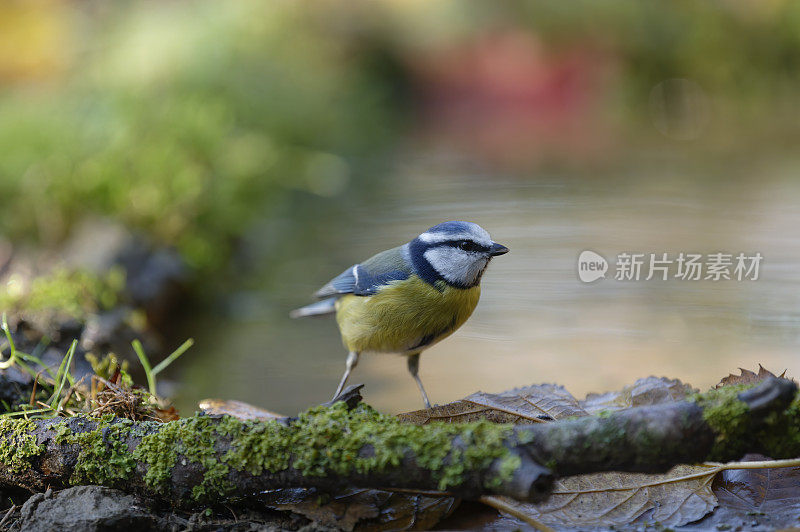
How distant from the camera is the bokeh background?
3.33 metres

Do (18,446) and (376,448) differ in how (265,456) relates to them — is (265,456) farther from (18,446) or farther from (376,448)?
(18,446)

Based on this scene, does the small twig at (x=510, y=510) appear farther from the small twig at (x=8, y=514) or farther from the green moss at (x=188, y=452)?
the small twig at (x=8, y=514)

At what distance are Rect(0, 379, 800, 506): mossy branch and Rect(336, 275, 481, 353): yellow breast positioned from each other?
1.74 ft

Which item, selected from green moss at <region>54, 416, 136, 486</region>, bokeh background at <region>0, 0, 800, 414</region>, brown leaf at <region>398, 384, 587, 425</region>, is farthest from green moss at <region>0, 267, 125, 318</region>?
brown leaf at <region>398, 384, 587, 425</region>

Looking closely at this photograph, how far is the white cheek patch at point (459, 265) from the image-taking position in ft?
7.17

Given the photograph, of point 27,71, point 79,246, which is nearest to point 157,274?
point 79,246

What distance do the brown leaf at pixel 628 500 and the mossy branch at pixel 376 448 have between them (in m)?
0.27

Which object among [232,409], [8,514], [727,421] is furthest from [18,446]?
[727,421]

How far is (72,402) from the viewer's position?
215 cm

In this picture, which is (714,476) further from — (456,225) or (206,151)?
(206,151)

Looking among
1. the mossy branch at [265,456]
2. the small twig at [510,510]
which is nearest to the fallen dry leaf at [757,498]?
the small twig at [510,510]

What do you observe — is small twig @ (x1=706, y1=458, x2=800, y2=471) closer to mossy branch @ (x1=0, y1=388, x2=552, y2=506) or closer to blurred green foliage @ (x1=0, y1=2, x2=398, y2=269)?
mossy branch @ (x1=0, y1=388, x2=552, y2=506)

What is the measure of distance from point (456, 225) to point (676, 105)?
1078cm

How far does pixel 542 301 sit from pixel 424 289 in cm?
174
